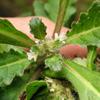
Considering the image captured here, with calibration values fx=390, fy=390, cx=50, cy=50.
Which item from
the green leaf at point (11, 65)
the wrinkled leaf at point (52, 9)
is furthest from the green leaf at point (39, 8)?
the green leaf at point (11, 65)

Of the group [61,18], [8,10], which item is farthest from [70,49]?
[8,10]

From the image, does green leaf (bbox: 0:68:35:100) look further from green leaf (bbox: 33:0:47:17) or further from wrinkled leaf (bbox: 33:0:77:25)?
green leaf (bbox: 33:0:47:17)

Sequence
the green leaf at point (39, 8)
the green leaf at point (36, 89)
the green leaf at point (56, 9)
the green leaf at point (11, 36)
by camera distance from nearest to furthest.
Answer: the green leaf at point (36, 89), the green leaf at point (11, 36), the green leaf at point (56, 9), the green leaf at point (39, 8)

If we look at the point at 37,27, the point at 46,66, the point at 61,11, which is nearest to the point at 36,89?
the point at 46,66

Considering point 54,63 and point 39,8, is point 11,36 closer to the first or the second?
point 54,63

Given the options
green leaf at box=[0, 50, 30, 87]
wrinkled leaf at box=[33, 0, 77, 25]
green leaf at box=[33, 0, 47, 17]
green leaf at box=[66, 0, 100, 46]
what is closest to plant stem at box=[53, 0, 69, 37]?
green leaf at box=[66, 0, 100, 46]

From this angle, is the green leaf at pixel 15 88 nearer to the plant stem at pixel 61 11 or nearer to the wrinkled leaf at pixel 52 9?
the plant stem at pixel 61 11
